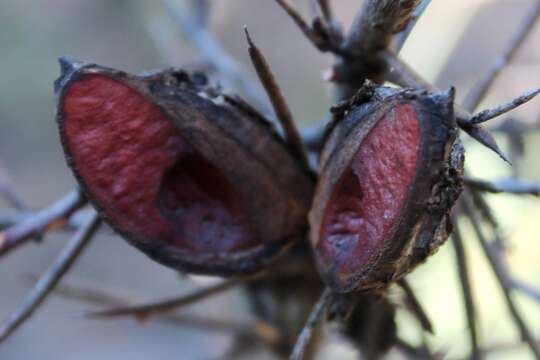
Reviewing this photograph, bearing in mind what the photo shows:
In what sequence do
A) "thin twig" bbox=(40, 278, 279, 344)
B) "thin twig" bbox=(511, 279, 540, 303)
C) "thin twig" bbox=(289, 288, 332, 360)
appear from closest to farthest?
1. "thin twig" bbox=(289, 288, 332, 360)
2. "thin twig" bbox=(511, 279, 540, 303)
3. "thin twig" bbox=(40, 278, 279, 344)

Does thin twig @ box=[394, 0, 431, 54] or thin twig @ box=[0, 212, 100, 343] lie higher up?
thin twig @ box=[394, 0, 431, 54]

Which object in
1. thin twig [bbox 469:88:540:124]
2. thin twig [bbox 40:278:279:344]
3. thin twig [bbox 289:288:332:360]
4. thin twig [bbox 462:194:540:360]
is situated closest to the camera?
thin twig [bbox 469:88:540:124]

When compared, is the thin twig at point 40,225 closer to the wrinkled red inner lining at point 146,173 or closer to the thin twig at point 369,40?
the wrinkled red inner lining at point 146,173

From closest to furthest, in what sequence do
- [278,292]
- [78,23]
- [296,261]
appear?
[296,261] → [278,292] → [78,23]

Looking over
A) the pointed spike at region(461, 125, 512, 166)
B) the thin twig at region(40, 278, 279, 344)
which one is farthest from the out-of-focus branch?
the thin twig at region(40, 278, 279, 344)

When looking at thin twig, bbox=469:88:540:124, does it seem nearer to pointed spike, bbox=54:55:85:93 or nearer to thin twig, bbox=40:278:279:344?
pointed spike, bbox=54:55:85:93

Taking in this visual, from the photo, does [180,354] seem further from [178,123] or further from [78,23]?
[178,123]

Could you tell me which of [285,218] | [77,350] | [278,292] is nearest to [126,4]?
[77,350]
